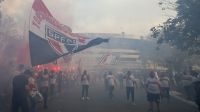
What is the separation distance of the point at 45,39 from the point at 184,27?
1085 centimetres

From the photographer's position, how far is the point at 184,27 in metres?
20.2

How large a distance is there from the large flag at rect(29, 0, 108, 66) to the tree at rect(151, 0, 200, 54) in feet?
27.4

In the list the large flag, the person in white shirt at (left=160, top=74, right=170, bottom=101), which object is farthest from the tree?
the large flag

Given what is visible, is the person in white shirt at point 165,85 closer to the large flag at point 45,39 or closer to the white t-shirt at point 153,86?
the white t-shirt at point 153,86

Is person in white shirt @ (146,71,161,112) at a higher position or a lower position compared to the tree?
lower

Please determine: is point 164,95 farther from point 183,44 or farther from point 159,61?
point 159,61

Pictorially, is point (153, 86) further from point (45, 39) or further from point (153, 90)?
point (45, 39)

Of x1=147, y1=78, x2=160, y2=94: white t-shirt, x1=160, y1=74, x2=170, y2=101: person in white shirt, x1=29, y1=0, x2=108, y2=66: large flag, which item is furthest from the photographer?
x1=160, y1=74, x2=170, y2=101: person in white shirt

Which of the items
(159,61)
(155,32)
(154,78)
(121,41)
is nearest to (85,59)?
(159,61)

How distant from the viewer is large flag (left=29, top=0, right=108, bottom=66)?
36.7 feet

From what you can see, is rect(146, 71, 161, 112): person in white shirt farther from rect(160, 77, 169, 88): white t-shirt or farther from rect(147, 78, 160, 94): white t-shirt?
rect(160, 77, 169, 88): white t-shirt

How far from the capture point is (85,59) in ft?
262

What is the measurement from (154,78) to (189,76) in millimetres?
4106

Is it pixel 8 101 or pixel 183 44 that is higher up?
pixel 183 44
